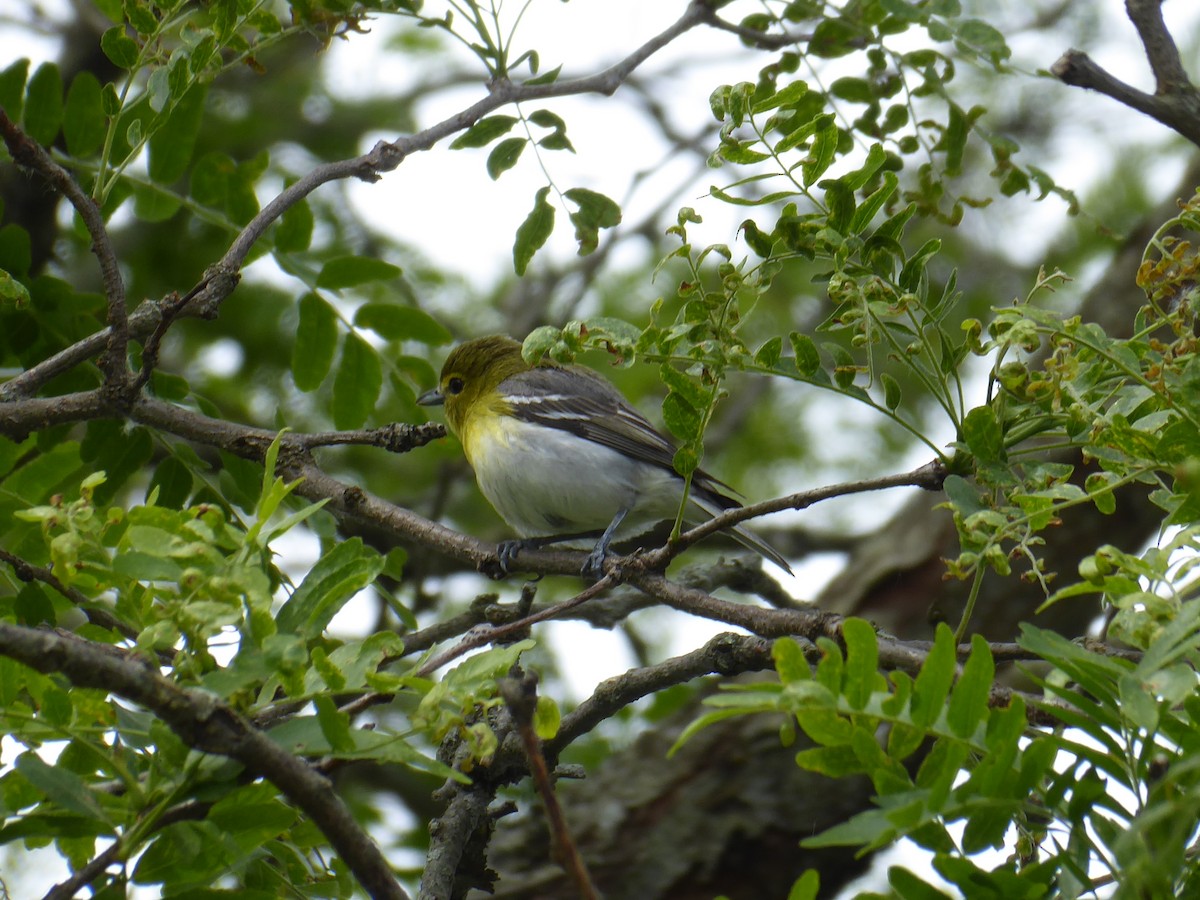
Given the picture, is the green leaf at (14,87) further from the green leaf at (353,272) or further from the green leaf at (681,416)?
the green leaf at (681,416)

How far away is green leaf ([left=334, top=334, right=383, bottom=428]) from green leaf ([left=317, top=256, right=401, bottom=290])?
0.18 m

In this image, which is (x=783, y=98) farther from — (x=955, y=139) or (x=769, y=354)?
(x=955, y=139)

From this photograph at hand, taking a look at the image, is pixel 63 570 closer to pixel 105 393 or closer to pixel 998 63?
pixel 105 393

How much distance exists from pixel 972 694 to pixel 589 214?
220cm

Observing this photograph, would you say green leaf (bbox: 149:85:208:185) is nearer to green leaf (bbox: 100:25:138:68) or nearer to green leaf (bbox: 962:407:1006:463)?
green leaf (bbox: 100:25:138:68)

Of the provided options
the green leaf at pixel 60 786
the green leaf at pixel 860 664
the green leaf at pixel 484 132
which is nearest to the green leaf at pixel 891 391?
the green leaf at pixel 860 664

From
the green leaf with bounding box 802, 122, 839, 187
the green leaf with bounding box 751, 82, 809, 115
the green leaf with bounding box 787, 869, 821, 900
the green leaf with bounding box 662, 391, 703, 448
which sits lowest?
the green leaf with bounding box 787, 869, 821, 900

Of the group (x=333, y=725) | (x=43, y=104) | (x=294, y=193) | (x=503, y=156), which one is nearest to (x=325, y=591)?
(x=333, y=725)

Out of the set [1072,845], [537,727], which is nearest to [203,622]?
[537,727]

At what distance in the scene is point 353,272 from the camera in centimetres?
406

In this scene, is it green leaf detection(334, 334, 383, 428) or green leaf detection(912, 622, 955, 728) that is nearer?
green leaf detection(912, 622, 955, 728)

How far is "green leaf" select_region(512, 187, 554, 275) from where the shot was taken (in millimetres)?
3619

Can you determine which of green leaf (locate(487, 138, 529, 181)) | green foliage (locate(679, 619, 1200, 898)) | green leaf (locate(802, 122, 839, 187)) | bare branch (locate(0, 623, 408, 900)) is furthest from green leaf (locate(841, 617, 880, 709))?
green leaf (locate(487, 138, 529, 181))

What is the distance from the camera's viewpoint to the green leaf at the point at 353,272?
13.2ft
